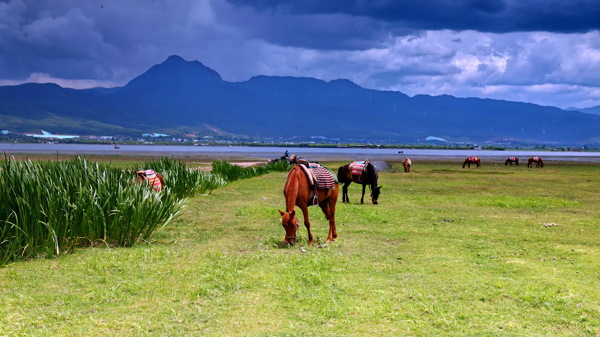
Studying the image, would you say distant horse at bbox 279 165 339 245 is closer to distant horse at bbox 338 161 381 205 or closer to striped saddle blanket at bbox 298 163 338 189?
striped saddle blanket at bbox 298 163 338 189

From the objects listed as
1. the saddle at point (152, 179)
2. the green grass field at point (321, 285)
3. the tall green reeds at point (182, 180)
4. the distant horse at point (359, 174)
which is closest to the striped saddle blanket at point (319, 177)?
the green grass field at point (321, 285)

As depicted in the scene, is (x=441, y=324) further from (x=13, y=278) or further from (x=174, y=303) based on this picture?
(x=13, y=278)

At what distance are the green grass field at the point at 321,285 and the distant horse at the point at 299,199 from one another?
399 millimetres

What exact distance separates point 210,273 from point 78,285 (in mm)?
2284

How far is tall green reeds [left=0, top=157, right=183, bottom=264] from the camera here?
37.8 feet

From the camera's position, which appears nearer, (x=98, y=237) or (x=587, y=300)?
(x=587, y=300)

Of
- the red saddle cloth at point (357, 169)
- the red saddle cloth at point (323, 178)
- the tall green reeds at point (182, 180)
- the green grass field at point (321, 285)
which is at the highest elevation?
the red saddle cloth at point (323, 178)

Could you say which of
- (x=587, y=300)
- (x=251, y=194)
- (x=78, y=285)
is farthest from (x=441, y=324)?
(x=251, y=194)

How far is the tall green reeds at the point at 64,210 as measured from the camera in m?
11.5

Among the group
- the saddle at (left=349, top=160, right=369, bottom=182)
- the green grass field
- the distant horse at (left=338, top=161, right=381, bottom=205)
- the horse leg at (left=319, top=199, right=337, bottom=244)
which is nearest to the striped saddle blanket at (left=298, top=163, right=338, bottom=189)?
the horse leg at (left=319, top=199, right=337, bottom=244)

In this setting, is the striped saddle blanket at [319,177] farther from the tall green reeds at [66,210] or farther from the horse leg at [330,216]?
the tall green reeds at [66,210]

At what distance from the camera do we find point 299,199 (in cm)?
1272

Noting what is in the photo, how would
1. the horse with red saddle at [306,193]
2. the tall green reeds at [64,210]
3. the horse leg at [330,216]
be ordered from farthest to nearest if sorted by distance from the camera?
the horse leg at [330,216] → the horse with red saddle at [306,193] → the tall green reeds at [64,210]

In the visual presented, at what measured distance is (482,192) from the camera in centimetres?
2952
